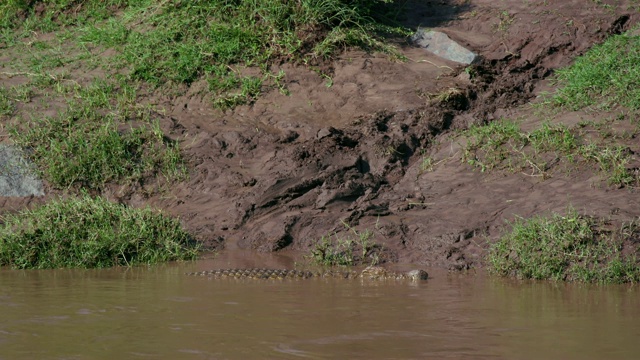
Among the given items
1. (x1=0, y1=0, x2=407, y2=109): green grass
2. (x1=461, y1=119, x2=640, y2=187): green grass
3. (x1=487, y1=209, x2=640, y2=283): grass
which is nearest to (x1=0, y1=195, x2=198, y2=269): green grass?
(x1=0, y1=0, x2=407, y2=109): green grass

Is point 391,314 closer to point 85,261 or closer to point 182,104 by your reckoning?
point 85,261

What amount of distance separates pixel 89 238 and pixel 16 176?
2.03 metres

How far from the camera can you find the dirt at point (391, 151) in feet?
23.7

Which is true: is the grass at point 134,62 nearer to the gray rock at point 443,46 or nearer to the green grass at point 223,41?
the green grass at point 223,41

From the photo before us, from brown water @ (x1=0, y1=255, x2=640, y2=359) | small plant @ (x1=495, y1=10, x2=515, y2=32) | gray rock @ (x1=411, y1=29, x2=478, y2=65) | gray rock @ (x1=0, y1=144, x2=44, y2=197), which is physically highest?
small plant @ (x1=495, y1=10, x2=515, y2=32)

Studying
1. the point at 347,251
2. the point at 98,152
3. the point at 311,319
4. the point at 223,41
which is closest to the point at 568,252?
the point at 347,251

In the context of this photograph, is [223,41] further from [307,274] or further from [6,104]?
[307,274]

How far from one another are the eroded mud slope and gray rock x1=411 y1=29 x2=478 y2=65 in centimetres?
13

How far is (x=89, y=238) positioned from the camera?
7027mm

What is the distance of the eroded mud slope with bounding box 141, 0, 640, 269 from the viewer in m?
7.26

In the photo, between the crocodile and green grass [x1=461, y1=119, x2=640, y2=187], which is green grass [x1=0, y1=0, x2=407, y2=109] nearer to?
green grass [x1=461, y1=119, x2=640, y2=187]

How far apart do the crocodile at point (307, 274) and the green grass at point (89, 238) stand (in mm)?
837

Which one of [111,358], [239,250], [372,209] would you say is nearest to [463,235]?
[372,209]

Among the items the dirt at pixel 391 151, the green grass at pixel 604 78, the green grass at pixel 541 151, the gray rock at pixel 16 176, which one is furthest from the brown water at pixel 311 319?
the green grass at pixel 604 78
